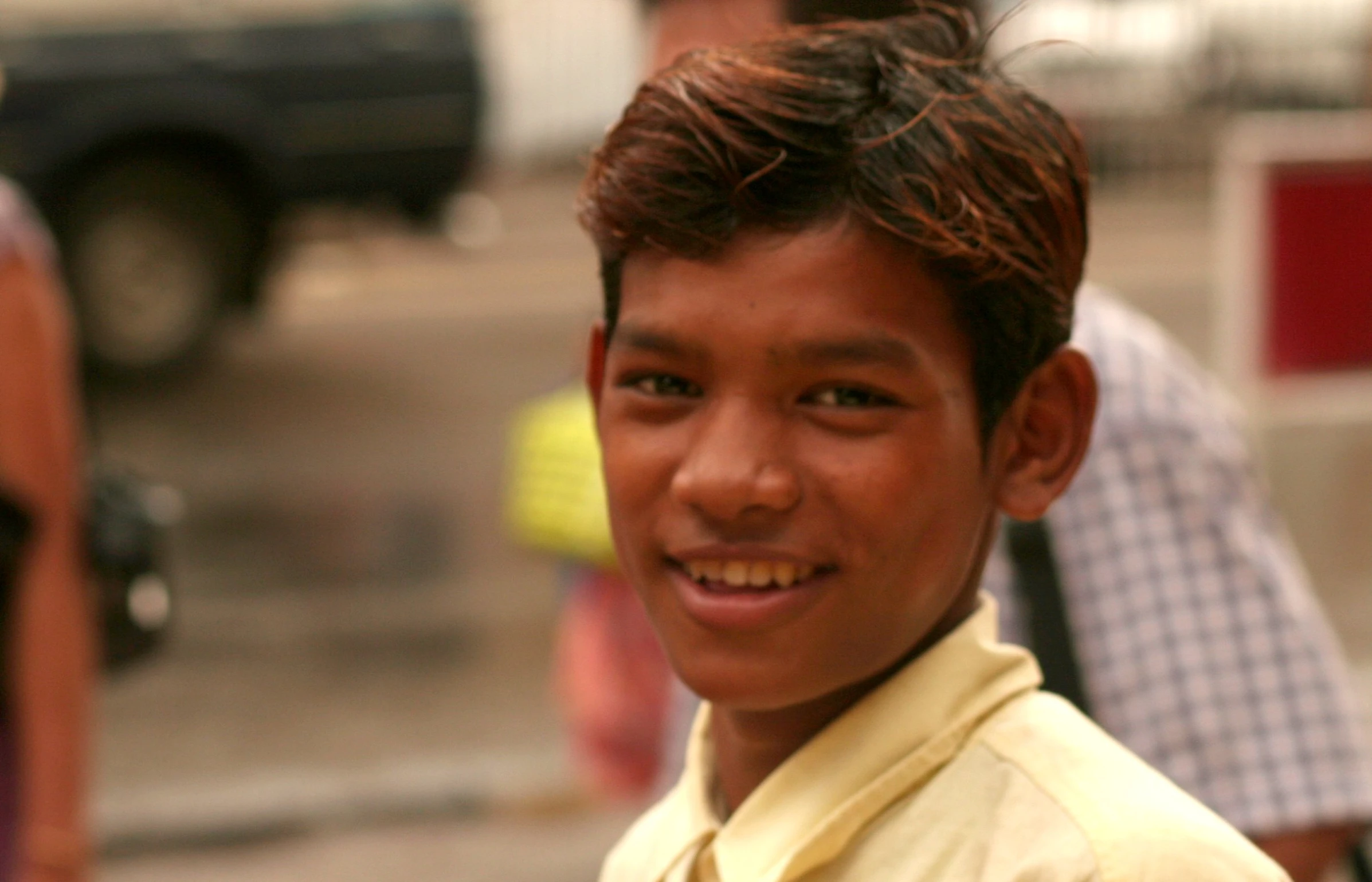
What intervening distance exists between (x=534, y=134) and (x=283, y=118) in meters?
9.71

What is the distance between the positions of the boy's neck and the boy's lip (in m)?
0.09

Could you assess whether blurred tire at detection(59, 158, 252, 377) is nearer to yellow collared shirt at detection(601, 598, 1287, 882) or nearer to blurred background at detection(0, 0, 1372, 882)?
blurred background at detection(0, 0, 1372, 882)

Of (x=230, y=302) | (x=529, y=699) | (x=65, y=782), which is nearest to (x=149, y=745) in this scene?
(x=529, y=699)

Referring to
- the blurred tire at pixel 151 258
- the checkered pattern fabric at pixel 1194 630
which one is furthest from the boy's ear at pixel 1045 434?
the blurred tire at pixel 151 258

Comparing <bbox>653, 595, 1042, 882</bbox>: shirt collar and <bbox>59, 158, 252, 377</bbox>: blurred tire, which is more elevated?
<bbox>653, 595, 1042, 882</bbox>: shirt collar

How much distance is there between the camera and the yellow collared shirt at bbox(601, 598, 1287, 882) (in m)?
1.22

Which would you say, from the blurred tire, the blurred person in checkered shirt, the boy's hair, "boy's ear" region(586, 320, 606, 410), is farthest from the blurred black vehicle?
the boy's hair

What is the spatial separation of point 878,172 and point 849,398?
146 mm

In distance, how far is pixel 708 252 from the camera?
1351 millimetres

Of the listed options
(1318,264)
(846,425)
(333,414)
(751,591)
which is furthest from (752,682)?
(333,414)

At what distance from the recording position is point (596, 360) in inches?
62.6

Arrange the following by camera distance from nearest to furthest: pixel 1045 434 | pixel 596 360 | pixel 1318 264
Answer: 1. pixel 1045 434
2. pixel 596 360
3. pixel 1318 264

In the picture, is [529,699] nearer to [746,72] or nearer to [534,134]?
[746,72]

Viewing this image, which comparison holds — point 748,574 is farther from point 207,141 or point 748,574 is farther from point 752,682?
point 207,141
